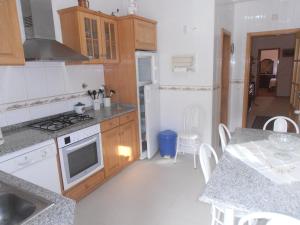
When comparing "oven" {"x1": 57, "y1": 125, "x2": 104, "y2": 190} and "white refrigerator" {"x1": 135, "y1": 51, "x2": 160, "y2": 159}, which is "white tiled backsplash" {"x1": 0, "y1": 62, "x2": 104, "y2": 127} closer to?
"oven" {"x1": 57, "y1": 125, "x2": 104, "y2": 190}

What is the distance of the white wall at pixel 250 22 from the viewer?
3.86 m

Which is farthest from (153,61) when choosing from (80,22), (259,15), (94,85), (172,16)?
(259,15)

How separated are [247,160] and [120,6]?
10.3 ft

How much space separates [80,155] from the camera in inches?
95.6

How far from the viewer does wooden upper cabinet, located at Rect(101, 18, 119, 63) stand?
116 inches

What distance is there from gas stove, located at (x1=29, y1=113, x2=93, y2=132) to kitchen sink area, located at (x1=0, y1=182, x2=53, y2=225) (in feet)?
3.55

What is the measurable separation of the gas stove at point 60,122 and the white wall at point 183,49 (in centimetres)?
158

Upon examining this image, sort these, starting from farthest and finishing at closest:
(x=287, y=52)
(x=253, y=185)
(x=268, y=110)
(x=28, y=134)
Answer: (x=287, y=52) → (x=268, y=110) → (x=28, y=134) → (x=253, y=185)

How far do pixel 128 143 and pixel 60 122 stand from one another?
3.46 feet

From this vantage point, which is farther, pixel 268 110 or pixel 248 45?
pixel 268 110

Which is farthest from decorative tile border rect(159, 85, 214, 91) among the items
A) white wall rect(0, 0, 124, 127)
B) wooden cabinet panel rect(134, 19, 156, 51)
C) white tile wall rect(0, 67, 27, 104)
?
white tile wall rect(0, 67, 27, 104)

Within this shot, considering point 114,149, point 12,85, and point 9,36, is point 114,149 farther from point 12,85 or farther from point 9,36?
point 9,36

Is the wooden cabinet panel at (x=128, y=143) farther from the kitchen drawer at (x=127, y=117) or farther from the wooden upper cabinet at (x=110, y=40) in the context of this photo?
the wooden upper cabinet at (x=110, y=40)

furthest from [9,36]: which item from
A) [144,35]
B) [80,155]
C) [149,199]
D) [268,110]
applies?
[268,110]
